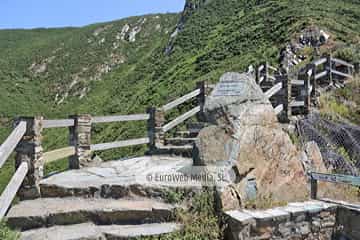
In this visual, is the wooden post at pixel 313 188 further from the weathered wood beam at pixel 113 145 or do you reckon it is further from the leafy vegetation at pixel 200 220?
the weathered wood beam at pixel 113 145

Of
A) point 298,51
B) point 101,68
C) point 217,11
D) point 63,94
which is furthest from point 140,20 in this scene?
point 298,51

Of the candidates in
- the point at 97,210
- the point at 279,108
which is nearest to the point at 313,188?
the point at 97,210

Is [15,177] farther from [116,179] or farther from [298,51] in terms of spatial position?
[298,51]

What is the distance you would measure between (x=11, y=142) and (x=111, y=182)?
147cm

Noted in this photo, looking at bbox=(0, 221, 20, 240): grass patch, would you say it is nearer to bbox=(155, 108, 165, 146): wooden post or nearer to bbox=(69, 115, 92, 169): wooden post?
bbox=(69, 115, 92, 169): wooden post

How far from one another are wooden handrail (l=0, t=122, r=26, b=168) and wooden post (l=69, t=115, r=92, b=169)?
1361 mm

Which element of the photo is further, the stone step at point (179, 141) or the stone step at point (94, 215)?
the stone step at point (179, 141)

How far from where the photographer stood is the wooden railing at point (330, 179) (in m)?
4.80

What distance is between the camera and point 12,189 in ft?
16.2

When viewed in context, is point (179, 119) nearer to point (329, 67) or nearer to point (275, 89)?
point (275, 89)

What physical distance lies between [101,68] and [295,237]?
5670cm


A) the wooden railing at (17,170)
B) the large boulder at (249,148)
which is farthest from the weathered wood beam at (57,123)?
the large boulder at (249,148)

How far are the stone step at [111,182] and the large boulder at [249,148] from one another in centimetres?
76

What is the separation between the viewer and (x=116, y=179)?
568 centimetres
